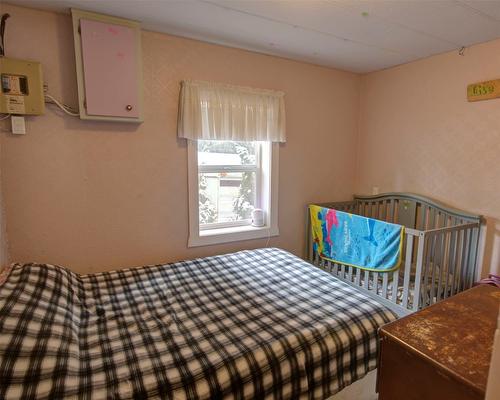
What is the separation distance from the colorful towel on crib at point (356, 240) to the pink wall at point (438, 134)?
2.62 feet

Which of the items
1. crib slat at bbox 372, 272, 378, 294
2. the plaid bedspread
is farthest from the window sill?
crib slat at bbox 372, 272, 378, 294

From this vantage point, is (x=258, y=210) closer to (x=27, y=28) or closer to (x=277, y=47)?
(x=277, y=47)

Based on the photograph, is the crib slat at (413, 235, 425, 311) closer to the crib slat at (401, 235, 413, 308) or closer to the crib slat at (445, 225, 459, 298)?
the crib slat at (401, 235, 413, 308)

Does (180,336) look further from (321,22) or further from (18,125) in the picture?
(321,22)

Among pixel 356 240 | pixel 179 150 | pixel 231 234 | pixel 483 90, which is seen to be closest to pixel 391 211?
pixel 356 240

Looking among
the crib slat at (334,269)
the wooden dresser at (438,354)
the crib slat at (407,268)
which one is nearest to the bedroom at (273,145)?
the crib slat at (334,269)

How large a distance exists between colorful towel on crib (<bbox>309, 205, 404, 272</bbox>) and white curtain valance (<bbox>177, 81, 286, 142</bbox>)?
91cm

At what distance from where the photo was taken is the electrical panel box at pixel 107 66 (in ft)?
6.30

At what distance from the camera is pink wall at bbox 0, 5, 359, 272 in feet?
6.43

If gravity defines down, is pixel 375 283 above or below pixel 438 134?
below

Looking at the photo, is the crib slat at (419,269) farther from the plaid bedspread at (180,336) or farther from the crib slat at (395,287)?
the plaid bedspread at (180,336)

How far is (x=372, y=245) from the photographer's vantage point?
2.41 metres

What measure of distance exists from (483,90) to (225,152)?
214cm

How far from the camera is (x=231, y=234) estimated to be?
2.74m
